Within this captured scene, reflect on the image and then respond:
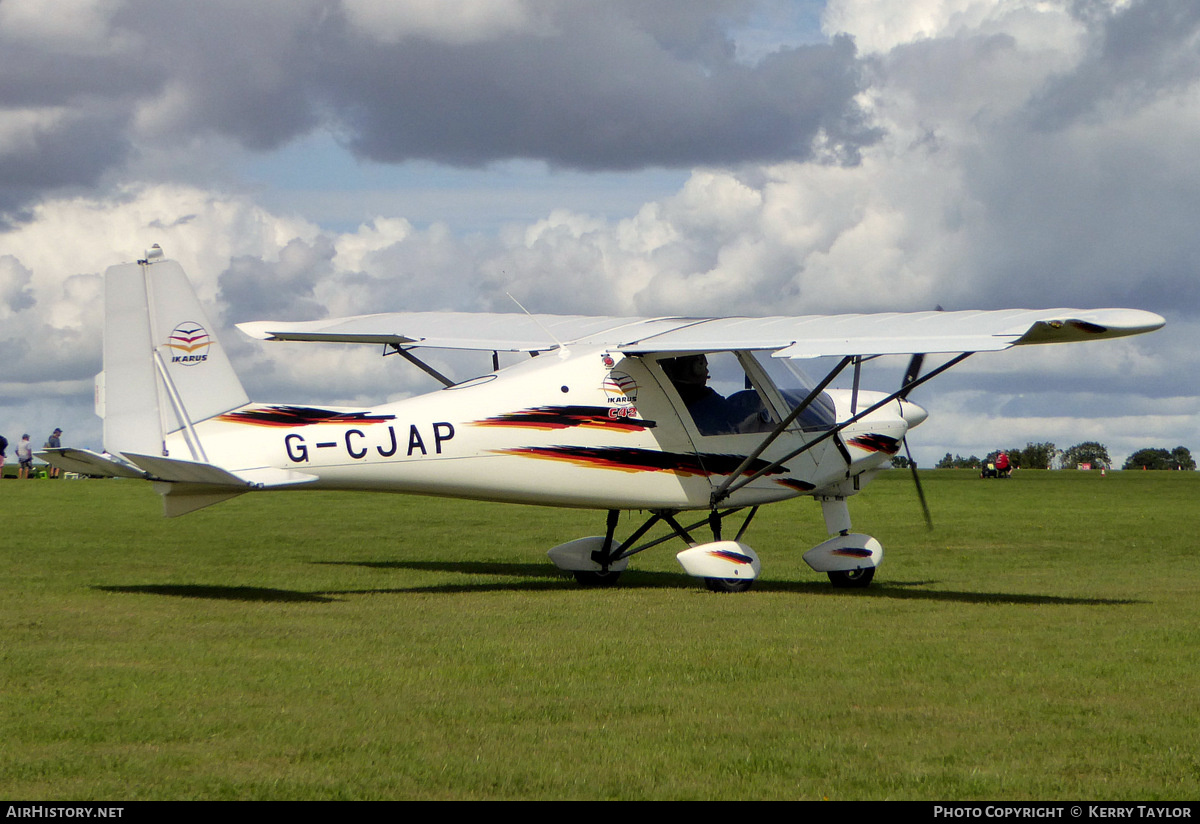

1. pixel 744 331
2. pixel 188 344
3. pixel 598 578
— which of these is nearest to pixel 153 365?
pixel 188 344

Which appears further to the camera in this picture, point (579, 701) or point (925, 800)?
point (579, 701)

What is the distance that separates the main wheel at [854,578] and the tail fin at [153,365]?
651 cm

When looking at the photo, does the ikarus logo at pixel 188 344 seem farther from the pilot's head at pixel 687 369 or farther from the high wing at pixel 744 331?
the pilot's head at pixel 687 369

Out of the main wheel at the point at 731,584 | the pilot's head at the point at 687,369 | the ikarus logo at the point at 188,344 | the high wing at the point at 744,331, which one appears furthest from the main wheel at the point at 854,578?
the ikarus logo at the point at 188,344

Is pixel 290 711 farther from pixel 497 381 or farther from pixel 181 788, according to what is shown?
pixel 497 381

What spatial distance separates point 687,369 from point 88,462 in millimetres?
5838

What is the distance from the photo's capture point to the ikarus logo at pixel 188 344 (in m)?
11.2

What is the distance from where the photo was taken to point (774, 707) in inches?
265

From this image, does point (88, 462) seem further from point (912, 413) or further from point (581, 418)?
point (912, 413)

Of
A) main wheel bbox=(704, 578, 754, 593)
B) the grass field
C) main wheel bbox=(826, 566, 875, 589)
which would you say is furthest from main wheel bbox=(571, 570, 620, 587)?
main wheel bbox=(826, 566, 875, 589)

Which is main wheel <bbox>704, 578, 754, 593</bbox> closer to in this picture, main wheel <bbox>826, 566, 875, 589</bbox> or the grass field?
the grass field
